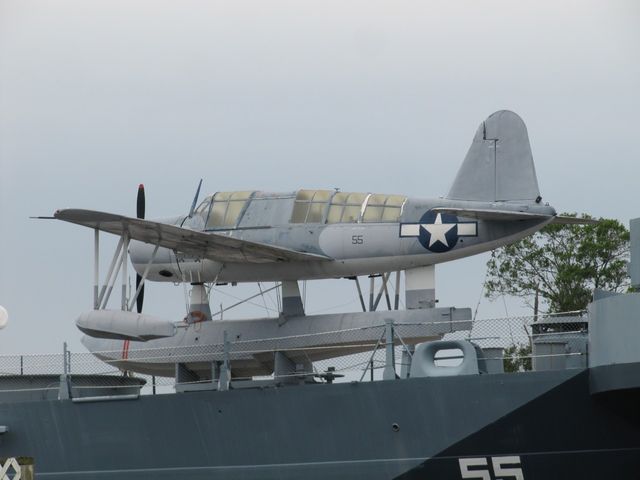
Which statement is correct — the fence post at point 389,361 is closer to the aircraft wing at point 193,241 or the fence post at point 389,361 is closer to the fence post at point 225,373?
the fence post at point 225,373

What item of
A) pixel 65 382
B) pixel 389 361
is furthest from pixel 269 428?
pixel 65 382

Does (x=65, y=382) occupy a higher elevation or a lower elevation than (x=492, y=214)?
lower

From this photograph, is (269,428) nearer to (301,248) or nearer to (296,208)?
(301,248)

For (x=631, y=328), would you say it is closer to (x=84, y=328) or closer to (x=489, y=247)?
(x=489, y=247)

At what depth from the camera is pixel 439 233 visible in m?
32.3

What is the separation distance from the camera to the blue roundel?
32344mm

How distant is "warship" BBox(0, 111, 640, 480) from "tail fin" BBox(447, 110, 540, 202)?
1.7 inches

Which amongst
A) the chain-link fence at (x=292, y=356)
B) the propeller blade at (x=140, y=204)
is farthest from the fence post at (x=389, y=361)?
the propeller blade at (x=140, y=204)

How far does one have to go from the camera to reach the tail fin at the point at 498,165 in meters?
32.7

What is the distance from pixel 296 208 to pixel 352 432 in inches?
310

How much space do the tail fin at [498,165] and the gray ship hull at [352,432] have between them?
7.23 m

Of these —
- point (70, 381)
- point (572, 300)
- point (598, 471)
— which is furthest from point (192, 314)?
point (572, 300)

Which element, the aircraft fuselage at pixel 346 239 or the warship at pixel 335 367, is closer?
the warship at pixel 335 367

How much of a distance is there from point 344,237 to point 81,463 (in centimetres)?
761
